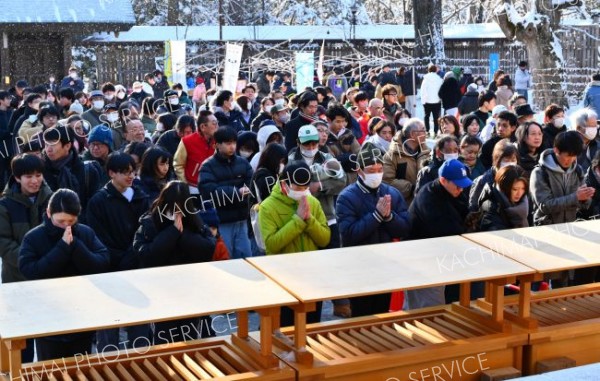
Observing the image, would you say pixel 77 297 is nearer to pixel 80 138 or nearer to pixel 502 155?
pixel 502 155

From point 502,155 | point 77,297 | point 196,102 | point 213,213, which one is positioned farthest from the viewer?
point 196,102

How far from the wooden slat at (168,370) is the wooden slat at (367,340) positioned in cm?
113

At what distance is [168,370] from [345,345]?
3.35 feet

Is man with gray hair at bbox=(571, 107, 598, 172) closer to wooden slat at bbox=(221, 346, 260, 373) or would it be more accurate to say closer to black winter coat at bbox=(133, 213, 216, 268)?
black winter coat at bbox=(133, 213, 216, 268)

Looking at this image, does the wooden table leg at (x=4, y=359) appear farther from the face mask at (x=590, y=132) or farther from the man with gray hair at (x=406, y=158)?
the face mask at (x=590, y=132)

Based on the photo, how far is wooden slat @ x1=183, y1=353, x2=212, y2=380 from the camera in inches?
187

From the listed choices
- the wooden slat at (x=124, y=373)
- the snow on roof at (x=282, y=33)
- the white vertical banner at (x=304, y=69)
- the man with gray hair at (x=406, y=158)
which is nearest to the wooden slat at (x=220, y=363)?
the wooden slat at (x=124, y=373)

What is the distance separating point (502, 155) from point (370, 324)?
2.69 metres

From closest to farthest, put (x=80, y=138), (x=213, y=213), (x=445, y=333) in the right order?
(x=445, y=333), (x=213, y=213), (x=80, y=138)

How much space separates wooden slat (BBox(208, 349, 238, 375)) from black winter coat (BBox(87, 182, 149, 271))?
6.09 ft

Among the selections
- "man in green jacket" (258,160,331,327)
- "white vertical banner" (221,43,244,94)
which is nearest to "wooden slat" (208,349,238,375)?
"man in green jacket" (258,160,331,327)

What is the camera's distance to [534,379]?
367 centimetres

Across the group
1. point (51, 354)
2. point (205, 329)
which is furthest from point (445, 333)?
point (51, 354)

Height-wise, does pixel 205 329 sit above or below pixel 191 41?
below
